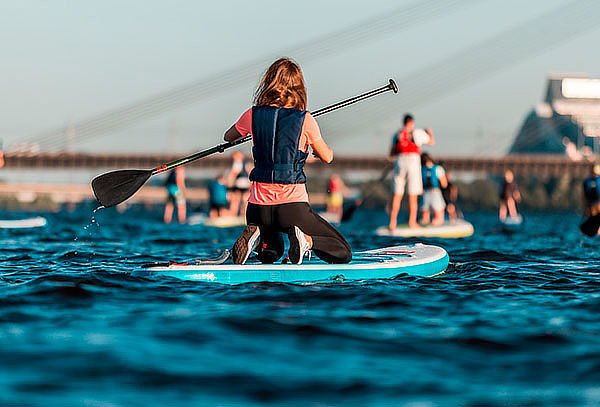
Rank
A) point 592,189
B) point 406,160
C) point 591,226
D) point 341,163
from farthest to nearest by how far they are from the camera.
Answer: point 341,163 < point 592,189 < point 406,160 < point 591,226

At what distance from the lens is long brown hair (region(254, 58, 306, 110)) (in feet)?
20.1

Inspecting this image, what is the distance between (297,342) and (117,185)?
387 cm

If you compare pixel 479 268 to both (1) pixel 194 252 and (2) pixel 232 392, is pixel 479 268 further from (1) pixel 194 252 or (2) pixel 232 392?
(2) pixel 232 392

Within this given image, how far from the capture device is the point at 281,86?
611 cm

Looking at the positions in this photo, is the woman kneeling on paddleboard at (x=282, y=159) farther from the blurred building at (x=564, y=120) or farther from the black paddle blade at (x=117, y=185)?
the blurred building at (x=564, y=120)

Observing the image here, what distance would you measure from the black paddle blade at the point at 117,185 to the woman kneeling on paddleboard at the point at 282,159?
145cm

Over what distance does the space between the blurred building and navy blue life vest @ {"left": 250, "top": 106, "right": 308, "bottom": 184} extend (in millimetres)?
132686

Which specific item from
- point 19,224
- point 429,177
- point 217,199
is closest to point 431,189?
point 429,177

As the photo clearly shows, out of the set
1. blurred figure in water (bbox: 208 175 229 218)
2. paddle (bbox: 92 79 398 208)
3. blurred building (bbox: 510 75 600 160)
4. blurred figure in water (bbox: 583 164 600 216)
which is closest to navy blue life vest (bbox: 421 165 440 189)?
blurred figure in water (bbox: 583 164 600 216)

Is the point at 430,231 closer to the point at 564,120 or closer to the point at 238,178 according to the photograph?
the point at 238,178

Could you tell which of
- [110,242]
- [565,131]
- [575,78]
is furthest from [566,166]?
[575,78]

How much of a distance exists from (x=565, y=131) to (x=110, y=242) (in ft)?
473

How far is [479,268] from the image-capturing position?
7535mm

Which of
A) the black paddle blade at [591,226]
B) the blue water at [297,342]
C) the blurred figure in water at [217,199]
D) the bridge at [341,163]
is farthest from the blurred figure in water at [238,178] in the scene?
the bridge at [341,163]
